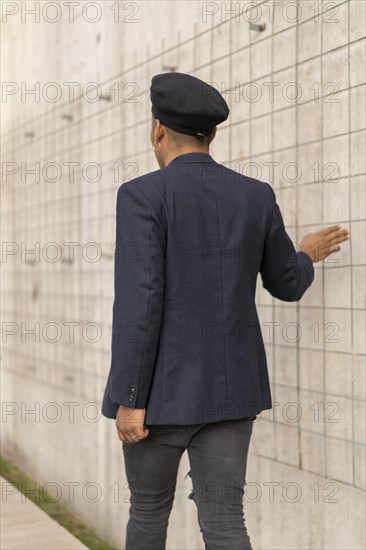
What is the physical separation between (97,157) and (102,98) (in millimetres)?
284

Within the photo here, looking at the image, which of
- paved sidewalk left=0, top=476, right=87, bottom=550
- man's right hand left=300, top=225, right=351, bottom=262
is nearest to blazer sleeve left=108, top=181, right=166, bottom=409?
man's right hand left=300, top=225, right=351, bottom=262

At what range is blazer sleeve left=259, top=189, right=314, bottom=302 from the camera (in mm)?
2285

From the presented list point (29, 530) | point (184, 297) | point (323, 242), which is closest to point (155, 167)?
point (323, 242)

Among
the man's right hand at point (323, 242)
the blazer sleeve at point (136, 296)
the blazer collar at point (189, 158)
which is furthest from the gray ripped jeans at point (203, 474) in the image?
the blazer collar at point (189, 158)

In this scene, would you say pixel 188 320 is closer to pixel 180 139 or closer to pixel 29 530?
pixel 180 139

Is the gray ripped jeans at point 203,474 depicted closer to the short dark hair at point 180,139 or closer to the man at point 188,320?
the man at point 188,320

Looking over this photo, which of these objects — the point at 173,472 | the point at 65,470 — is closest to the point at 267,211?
the point at 173,472

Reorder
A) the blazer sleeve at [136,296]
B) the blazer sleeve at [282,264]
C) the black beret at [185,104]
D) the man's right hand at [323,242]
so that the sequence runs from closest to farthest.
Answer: the blazer sleeve at [136,296], the black beret at [185,104], the blazer sleeve at [282,264], the man's right hand at [323,242]

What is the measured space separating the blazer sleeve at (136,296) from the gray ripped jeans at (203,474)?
Answer: 0.48ft

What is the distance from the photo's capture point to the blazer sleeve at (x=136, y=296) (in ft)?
6.81

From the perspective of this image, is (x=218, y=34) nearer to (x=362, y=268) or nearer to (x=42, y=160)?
(x=362, y=268)

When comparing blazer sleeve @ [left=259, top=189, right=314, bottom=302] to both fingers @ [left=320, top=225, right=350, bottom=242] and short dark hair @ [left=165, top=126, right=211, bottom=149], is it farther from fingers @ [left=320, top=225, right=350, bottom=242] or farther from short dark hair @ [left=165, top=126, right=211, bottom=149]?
short dark hair @ [left=165, top=126, right=211, bottom=149]

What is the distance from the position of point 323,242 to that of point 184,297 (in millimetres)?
560

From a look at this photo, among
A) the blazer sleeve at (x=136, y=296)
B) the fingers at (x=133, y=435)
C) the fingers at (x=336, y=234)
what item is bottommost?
the fingers at (x=133, y=435)
